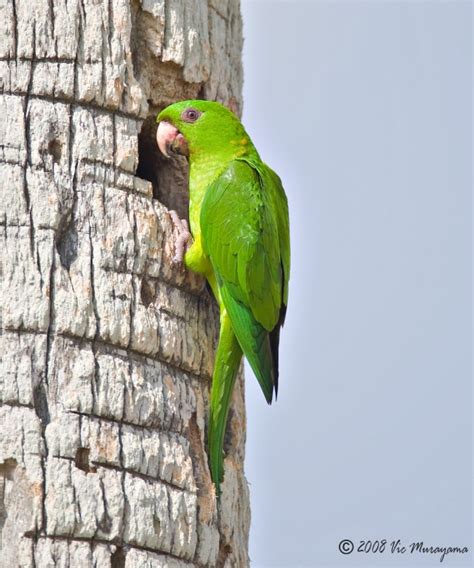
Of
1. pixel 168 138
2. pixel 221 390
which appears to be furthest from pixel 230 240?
pixel 221 390

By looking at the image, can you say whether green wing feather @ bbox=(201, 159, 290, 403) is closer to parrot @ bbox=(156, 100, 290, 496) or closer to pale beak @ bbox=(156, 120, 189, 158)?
parrot @ bbox=(156, 100, 290, 496)

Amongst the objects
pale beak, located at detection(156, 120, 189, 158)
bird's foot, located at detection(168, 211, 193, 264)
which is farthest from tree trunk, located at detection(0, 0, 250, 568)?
pale beak, located at detection(156, 120, 189, 158)

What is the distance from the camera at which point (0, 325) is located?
304cm

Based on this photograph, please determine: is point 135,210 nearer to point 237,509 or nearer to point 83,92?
point 83,92

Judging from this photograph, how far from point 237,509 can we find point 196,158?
1.29m

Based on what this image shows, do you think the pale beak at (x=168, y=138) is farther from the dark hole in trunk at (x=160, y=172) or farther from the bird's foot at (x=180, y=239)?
the bird's foot at (x=180, y=239)

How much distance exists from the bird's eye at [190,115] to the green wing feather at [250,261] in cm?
22

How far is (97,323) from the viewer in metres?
3.12

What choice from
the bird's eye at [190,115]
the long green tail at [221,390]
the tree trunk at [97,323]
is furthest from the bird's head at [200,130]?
the long green tail at [221,390]

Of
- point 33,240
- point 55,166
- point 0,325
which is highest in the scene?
point 55,166

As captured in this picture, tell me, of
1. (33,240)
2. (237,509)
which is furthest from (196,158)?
(237,509)

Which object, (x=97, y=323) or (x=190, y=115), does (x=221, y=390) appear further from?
(x=190, y=115)

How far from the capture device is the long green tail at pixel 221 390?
3340 millimetres

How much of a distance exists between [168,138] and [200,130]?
→ 0.17 meters
